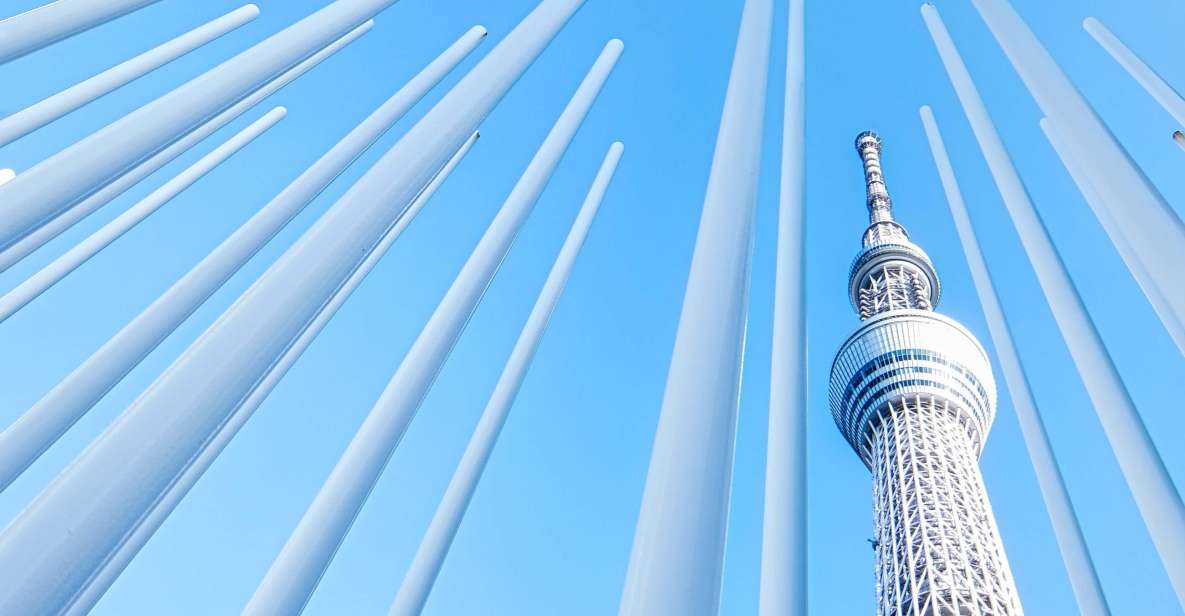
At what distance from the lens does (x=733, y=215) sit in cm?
342

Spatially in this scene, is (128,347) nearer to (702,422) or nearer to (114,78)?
(702,422)

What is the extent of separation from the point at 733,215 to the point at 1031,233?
342cm

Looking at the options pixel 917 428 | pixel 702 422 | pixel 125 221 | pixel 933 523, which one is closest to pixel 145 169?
pixel 125 221

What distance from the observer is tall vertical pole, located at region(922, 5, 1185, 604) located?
436 cm

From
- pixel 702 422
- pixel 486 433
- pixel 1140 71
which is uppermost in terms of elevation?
pixel 1140 71

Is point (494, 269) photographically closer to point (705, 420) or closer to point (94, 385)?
point (94, 385)

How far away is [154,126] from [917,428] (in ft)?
171

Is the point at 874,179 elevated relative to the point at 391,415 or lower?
elevated

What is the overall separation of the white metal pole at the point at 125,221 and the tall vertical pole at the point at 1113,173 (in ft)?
25.9

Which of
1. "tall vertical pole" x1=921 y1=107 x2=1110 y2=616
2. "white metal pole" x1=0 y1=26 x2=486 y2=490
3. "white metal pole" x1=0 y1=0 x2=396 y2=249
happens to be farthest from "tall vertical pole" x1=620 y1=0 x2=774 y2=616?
"tall vertical pole" x1=921 y1=107 x2=1110 y2=616

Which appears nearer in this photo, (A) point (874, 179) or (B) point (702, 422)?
(B) point (702, 422)

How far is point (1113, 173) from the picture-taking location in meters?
3.86

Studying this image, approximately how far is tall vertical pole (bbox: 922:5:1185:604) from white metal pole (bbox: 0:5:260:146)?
7.12m

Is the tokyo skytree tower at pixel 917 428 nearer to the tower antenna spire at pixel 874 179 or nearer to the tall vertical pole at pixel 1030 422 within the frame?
the tower antenna spire at pixel 874 179
